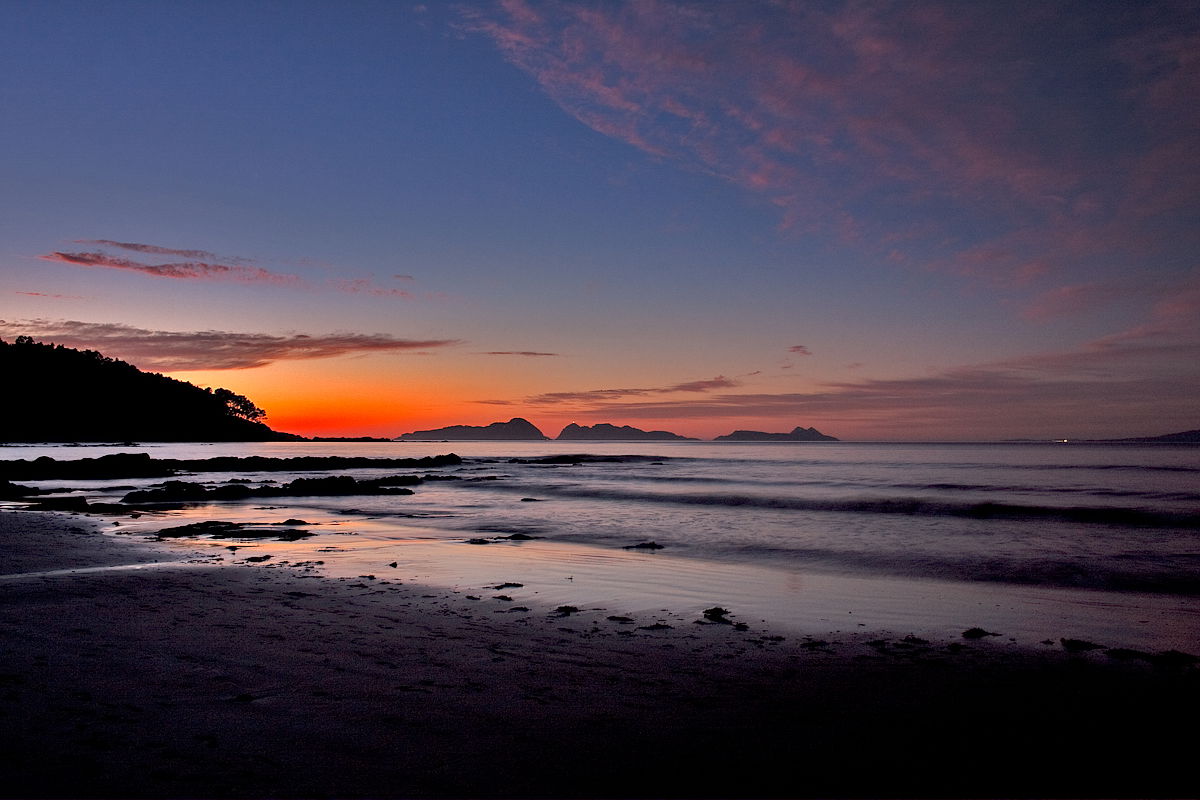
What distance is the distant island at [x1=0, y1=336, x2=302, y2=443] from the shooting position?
4751 inches

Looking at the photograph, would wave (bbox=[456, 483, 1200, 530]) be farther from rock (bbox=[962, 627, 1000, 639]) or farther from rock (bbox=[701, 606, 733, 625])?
rock (bbox=[701, 606, 733, 625])

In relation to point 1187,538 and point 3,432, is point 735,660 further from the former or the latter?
point 3,432

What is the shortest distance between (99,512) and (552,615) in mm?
20230

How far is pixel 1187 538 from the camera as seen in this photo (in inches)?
742

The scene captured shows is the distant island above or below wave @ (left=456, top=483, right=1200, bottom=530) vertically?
above

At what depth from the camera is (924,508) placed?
93.9 ft

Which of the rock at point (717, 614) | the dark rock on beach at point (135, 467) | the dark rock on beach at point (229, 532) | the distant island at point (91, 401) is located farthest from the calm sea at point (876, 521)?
the distant island at point (91, 401)

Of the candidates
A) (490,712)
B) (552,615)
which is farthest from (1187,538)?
(490,712)

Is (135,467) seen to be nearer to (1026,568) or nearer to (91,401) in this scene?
(1026,568)

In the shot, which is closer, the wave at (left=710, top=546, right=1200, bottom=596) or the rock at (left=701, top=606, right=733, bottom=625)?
the rock at (left=701, top=606, right=733, bottom=625)

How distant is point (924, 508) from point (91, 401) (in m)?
151

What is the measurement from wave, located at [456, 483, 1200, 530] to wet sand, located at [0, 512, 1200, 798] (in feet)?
67.9

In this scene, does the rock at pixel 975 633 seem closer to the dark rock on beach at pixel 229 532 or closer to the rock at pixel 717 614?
the rock at pixel 717 614

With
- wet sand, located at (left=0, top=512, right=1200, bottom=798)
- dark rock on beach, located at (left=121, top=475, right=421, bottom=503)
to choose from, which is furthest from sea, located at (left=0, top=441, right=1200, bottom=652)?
dark rock on beach, located at (left=121, top=475, right=421, bottom=503)
